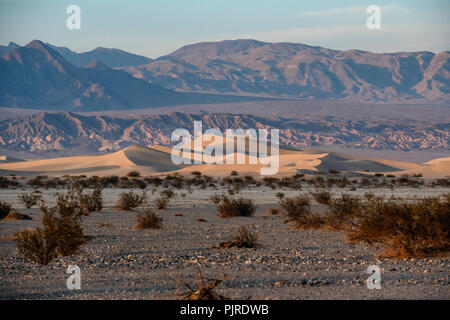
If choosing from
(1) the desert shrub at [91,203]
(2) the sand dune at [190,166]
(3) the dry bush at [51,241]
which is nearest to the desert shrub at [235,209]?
(1) the desert shrub at [91,203]

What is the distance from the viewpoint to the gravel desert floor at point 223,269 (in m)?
9.95

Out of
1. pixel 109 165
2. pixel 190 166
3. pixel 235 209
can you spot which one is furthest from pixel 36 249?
pixel 109 165

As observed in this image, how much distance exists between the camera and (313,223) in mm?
20031

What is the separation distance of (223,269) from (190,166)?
7703 centimetres

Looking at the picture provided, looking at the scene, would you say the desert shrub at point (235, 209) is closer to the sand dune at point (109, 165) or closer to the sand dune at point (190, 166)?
the sand dune at point (190, 166)

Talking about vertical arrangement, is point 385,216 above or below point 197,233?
above

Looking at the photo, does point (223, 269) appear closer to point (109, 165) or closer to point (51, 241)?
point (51, 241)

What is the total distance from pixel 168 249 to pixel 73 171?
77.2 meters

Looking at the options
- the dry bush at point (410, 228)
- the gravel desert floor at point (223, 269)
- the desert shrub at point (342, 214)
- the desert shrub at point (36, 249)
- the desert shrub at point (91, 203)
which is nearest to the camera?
the gravel desert floor at point (223, 269)

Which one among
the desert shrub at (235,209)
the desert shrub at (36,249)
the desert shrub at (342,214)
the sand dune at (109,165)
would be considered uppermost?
the desert shrub at (36,249)

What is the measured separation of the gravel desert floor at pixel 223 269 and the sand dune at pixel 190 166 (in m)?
54.7

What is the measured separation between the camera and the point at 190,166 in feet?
292
